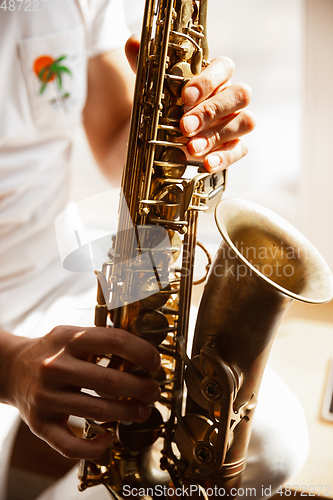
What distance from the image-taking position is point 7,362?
25.1 inches

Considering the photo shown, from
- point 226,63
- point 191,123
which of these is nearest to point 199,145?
point 191,123

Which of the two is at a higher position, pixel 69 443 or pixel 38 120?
pixel 38 120

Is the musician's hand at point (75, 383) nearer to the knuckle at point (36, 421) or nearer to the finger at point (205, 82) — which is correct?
the knuckle at point (36, 421)

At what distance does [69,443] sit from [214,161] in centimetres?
45

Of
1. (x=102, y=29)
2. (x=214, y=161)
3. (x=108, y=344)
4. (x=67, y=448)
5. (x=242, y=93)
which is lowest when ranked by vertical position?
(x=67, y=448)

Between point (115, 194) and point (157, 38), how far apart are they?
0.26 m

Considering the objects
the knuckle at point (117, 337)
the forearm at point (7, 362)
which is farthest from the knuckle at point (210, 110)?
the forearm at point (7, 362)

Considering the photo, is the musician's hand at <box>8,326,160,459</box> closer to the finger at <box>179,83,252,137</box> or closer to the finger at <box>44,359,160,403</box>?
the finger at <box>44,359,160,403</box>

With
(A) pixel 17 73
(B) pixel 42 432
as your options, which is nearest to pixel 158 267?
(B) pixel 42 432

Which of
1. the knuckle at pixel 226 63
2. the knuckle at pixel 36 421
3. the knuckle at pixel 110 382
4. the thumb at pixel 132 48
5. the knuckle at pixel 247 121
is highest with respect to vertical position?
the thumb at pixel 132 48

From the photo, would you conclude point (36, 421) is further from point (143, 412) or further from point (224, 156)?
point (224, 156)

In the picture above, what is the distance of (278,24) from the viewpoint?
6.64ft

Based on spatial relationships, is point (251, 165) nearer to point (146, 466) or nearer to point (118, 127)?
point (118, 127)

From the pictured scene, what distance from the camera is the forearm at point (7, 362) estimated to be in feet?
2.07
